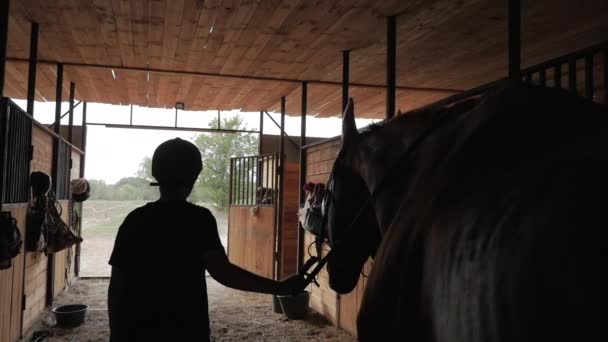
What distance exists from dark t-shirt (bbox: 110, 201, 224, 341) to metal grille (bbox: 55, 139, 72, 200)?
14.0ft

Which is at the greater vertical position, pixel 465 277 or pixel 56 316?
pixel 465 277

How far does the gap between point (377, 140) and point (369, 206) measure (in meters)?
0.24

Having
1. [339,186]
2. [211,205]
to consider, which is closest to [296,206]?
[339,186]

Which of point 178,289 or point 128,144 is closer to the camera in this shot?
point 178,289

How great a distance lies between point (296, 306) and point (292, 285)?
3.63 meters

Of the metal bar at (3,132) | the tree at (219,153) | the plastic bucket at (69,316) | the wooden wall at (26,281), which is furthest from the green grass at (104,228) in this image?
the metal bar at (3,132)

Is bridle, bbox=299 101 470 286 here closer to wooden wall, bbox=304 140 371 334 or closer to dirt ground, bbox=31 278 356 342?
wooden wall, bbox=304 140 371 334

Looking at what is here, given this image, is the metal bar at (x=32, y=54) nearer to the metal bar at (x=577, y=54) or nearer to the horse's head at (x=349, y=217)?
the horse's head at (x=349, y=217)

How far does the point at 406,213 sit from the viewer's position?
111 cm

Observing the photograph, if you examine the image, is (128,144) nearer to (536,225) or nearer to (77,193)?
(77,193)

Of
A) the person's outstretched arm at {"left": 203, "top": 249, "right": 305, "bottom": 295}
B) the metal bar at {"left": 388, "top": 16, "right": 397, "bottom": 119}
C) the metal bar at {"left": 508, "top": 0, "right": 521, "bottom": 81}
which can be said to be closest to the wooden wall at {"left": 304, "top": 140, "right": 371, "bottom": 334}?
the metal bar at {"left": 388, "top": 16, "right": 397, "bottom": 119}

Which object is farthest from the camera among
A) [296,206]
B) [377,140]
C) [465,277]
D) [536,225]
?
[296,206]

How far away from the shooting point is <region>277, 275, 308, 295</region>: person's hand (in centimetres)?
133

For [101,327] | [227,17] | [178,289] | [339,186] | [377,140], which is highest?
[227,17]
